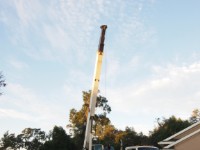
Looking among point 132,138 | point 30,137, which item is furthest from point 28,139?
point 132,138

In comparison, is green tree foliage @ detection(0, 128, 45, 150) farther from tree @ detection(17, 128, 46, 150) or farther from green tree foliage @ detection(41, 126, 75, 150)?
green tree foliage @ detection(41, 126, 75, 150)

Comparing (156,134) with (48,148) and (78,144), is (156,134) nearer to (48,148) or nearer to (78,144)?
(78,144)

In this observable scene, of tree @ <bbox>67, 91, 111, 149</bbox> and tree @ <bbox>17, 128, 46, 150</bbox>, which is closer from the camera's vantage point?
tree @ <bbox>67, 91, 111, 149</bbox>

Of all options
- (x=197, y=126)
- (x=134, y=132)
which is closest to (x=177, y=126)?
(x=134, y=132)

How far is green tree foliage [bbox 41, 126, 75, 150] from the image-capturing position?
175 feet

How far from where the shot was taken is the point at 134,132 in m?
71.1

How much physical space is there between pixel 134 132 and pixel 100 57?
157 feet

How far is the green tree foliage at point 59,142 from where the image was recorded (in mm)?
53438

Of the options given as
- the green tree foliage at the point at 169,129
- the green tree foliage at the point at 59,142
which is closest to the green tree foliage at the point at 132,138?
the green tree foliage at the point at 169,129

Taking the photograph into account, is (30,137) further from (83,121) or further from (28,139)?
(83,121)

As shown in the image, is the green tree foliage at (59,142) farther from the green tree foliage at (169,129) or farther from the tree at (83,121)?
the green tree foliage at (169,129)

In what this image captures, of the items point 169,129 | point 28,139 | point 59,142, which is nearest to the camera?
point 59,142

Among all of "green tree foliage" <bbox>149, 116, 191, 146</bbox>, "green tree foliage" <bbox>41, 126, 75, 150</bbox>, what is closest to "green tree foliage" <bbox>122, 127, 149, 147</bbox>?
"green tree foliage" <bbox>149, 116, 191, 146</bbox>

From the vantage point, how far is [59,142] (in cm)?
5381
